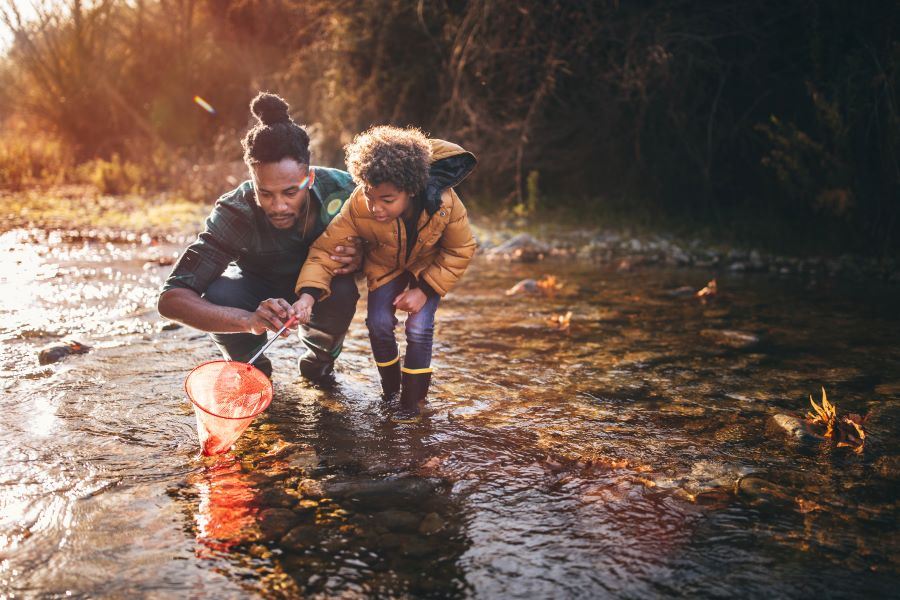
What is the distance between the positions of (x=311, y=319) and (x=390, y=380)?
1.58 feet

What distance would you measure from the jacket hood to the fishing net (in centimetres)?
96

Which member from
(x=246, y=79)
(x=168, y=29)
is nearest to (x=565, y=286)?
(x=246, y=79)

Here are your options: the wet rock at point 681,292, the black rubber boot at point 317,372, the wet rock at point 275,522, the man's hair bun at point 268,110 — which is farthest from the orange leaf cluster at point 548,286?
the wet rock at point 275,522

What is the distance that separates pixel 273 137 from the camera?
10.2 feet

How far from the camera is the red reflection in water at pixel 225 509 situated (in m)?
2.28

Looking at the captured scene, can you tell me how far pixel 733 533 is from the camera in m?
2.31

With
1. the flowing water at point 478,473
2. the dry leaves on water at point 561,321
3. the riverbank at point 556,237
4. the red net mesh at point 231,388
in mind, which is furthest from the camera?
the riverbank at point 556,237

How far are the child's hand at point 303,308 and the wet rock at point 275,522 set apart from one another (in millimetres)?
848

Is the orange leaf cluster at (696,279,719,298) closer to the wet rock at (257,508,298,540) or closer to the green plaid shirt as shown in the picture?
the green plaid shirt

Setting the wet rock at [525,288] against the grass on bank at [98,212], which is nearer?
the wet rock at [525,288]

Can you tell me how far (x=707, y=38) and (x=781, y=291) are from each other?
2540 mm

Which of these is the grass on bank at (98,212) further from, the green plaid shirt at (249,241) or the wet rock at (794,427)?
the wet rock at (794,427)

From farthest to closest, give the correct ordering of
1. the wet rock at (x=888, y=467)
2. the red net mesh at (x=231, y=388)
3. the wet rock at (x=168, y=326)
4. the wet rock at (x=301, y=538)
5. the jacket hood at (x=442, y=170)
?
the wet rock at (x=168, y=326) < the jacket hood at (x=442, y=170) < the red net mesh at (x=231, y=388) < the wet rock at (x=888, y=467) < the wet rock at (x=301, y=538)

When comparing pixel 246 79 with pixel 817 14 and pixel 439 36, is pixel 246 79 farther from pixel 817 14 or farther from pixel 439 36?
pixel 817 14
